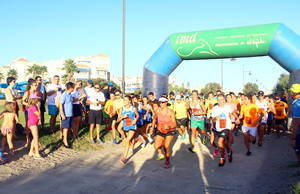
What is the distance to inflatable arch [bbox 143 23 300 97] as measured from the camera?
11.2m

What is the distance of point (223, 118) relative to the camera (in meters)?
6.74

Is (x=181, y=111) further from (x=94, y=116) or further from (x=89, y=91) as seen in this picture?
(x=89, y=91)

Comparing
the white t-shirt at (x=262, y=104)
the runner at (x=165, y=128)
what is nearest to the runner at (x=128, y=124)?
the runner at (x=165, y=128)

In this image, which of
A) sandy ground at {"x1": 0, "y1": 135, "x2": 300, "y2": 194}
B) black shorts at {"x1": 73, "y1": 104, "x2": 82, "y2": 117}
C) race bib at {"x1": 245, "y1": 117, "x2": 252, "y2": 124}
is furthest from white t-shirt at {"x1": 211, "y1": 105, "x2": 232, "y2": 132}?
black shorts at {"x1": 73, "y1": 104, "x2": 82, "y2": 117}

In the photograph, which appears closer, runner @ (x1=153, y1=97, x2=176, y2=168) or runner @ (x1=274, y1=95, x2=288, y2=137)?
runner @ (x1=153, y1=97, x2=176, y2=168)

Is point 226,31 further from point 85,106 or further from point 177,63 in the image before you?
point 85,106

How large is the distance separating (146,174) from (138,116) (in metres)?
1.84

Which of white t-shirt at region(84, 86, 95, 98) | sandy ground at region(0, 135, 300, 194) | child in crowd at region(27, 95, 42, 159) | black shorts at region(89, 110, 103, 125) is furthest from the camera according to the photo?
white t-shirt at region(84, 86, 95, 98)

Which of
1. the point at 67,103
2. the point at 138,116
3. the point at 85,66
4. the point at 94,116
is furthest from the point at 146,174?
the point at 85,66

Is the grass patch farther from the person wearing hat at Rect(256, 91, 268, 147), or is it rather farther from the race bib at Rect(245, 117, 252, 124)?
the person wearing hat at Rect(256, 91, 268, 147)

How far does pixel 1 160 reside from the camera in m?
5.94

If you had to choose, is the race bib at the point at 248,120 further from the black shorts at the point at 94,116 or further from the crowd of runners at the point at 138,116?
the black shorts at the point at 94,116

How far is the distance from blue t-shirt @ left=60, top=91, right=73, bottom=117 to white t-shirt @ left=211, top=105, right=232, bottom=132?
4107 millimetres

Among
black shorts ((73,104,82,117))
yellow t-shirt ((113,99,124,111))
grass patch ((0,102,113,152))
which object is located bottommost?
grass patch ((0,102,113,152))
